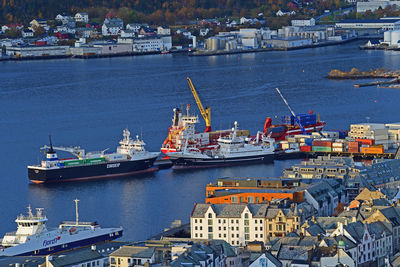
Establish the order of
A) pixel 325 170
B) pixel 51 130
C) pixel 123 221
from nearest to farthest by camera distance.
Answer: pixel 123 221 → pixel 325 170 → pixel 51 130

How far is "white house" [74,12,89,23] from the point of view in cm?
7151

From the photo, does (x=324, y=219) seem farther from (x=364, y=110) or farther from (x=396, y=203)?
(x=364, y=110)

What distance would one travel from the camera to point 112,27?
69.6 metres

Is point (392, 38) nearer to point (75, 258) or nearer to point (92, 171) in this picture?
point (92, 171)

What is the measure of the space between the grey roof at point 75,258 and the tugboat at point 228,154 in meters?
12.1

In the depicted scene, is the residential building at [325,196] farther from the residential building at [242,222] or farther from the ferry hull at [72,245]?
the ferry hull at [72,245]

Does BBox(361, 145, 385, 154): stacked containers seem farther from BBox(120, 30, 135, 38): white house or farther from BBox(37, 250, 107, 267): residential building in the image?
BBox(120, 30, 135, 38): white house

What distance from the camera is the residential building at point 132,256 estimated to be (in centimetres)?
1578

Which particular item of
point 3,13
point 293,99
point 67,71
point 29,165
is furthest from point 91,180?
point 3,13

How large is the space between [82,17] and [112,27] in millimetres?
2914

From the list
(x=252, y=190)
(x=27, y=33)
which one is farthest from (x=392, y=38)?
(x=252, y=190)

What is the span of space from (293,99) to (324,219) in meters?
21.6

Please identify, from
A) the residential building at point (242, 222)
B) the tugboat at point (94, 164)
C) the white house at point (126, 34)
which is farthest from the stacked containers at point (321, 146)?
the white house at point (126, 34)

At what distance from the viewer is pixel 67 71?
52.8 metres
